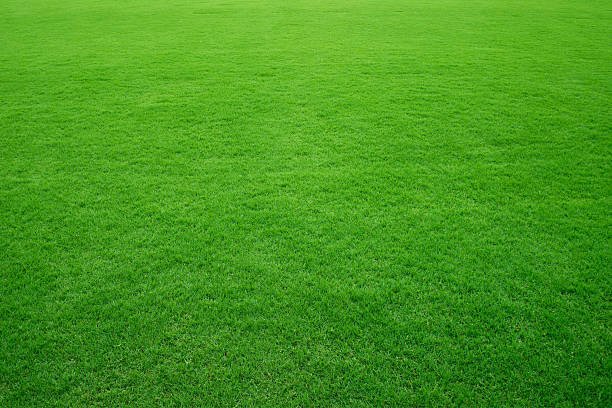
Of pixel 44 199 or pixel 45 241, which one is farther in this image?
pixel 44 199

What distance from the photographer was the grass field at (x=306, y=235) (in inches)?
90.6

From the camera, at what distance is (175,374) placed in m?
2.29

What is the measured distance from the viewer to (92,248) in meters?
→ 3.14

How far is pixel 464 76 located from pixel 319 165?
3713 mm

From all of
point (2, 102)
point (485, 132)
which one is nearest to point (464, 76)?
point (485, 132)

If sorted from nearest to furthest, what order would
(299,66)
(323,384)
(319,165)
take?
(323,384) < (319,165) < (299,66)

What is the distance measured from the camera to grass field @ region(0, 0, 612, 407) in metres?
2.30

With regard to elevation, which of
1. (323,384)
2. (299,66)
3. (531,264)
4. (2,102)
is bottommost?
(323,384)

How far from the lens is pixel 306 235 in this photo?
326cm

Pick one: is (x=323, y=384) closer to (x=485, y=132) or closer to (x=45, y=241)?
(x=45, y=241)

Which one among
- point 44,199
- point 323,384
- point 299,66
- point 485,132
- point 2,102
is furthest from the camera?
point 299,66

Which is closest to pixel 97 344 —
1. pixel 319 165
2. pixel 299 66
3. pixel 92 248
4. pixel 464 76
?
pixel 92 248

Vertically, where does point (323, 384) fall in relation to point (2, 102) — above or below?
below

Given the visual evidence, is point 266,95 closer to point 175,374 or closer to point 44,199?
point 44,199
